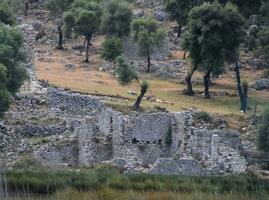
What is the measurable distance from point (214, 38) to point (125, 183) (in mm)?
28209

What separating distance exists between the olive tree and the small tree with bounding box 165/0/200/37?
15238mm

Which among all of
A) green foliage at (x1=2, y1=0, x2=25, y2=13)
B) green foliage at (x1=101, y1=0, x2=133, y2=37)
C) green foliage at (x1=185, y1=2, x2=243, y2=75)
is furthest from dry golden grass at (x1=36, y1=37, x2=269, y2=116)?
green foliage at (x1=2, y1=0, x2=25, y2=13)

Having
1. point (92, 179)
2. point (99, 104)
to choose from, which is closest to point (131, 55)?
point (99, 104)

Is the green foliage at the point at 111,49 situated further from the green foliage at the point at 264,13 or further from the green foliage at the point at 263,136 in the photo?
the green foliage at the point at 263,136

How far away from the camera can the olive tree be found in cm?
4806

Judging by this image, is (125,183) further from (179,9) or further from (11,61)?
(179,9)

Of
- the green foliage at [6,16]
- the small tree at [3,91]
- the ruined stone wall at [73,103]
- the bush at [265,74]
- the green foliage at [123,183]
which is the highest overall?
the green foliage at [123,183]

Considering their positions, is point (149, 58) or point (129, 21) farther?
point (129, 21)

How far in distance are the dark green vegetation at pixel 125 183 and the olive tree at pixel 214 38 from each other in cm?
2589

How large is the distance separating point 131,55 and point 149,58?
4580 millimetres

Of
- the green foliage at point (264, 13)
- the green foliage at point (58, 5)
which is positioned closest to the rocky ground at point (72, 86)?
the green foliage at point (58, 5)

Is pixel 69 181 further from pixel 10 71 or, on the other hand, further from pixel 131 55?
pixel 131 55

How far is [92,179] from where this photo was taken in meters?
20.8

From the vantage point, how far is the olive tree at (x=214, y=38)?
Result: 158 feet
